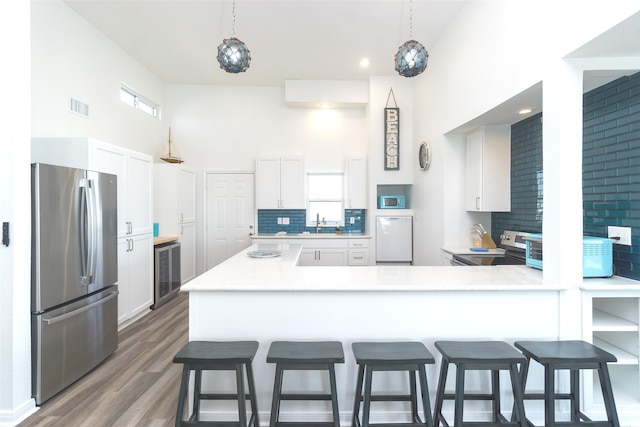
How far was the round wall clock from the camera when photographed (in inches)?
168

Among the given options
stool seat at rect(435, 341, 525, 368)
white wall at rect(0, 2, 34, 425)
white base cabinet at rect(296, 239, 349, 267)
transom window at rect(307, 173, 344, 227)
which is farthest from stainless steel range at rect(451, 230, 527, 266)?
white wall at rect(0, 2, 34, 425)

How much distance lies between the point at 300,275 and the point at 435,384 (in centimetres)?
110

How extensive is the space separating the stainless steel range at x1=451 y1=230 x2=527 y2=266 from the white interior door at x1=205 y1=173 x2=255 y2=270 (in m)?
3.58

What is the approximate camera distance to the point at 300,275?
2.18 metres

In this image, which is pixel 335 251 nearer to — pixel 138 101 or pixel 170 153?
pixel 170 153

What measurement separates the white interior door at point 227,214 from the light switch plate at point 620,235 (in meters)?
4.71

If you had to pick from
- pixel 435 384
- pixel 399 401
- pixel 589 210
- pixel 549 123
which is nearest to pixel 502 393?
pixel 435 384

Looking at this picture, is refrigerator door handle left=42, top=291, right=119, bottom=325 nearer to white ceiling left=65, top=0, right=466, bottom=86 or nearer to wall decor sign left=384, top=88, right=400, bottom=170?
white ceiling left=65, top=0, right=466, bottom=86

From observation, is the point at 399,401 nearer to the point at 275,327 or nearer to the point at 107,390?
the point at 275,327

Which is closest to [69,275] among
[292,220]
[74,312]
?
[74,312]

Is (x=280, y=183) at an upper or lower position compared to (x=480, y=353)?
upper

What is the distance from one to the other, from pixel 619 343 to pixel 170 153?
5.62m

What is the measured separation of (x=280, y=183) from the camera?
17.5 ft

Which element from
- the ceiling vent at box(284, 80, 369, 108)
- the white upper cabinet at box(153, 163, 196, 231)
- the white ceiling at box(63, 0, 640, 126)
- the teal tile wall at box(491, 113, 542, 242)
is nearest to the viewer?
the teal tile wall at box(491, 113, 542, 242)
